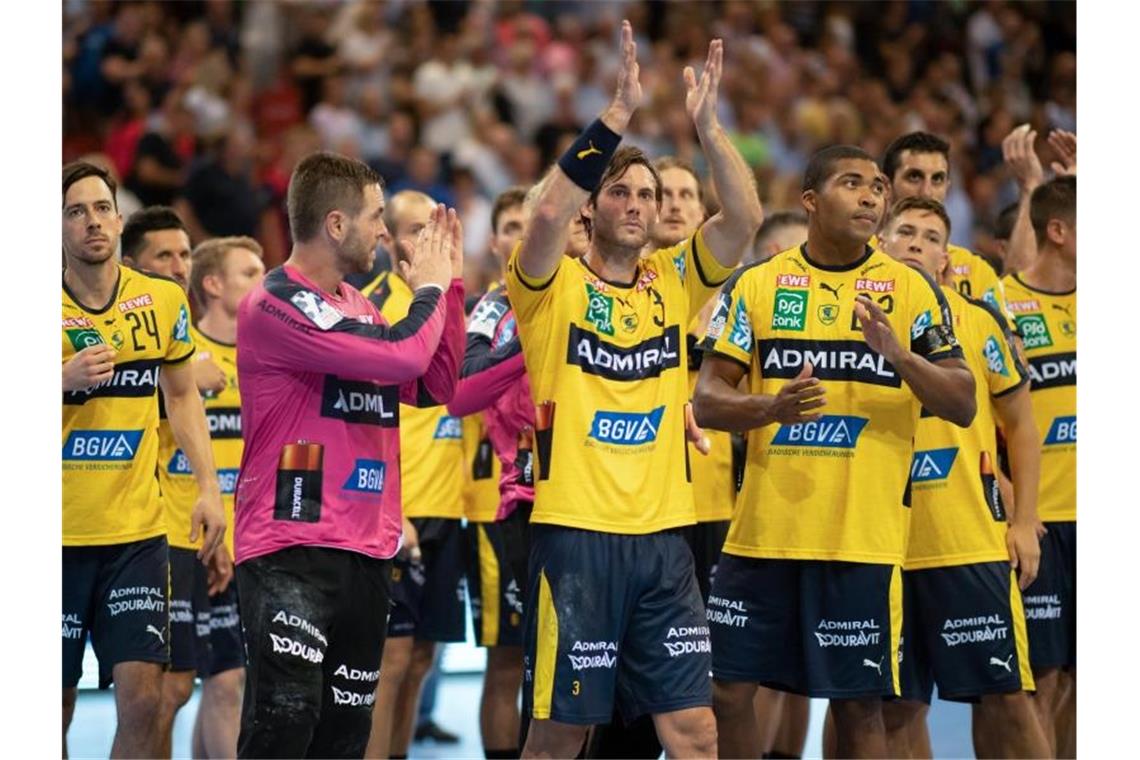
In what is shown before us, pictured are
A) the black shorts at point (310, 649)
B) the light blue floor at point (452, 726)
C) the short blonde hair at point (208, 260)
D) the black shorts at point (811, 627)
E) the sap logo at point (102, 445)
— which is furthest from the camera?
the light blue floor at point (452, 726)

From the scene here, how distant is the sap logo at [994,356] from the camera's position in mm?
7242

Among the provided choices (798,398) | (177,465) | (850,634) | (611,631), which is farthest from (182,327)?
(850,634)

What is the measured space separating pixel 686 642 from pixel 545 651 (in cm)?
51

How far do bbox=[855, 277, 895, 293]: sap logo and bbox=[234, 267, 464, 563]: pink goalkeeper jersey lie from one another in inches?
68.7

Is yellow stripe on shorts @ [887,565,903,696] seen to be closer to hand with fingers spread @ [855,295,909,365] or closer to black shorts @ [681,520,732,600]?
hand with fingers spread @ [855,295,909,365]

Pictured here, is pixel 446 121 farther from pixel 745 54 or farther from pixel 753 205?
pixel 753 205

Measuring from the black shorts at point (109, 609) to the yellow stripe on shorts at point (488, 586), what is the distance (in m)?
2.02

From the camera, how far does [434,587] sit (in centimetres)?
850

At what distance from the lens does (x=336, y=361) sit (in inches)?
219

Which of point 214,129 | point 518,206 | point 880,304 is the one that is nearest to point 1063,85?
point 214,129

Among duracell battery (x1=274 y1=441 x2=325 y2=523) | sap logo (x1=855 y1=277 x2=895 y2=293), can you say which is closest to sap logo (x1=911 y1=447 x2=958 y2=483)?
sap logo (x1=855 y1=277 x2=895 y2=293)

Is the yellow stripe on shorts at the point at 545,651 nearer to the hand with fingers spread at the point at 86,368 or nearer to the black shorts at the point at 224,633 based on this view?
the hand with fingers spread at the point at 86,368

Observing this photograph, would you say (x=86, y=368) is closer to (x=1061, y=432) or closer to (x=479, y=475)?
(x=479, y=475)

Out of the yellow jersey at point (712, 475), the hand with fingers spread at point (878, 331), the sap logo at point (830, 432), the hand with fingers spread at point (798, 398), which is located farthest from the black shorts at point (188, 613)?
the hand with fingers spread at point (878, 331)
